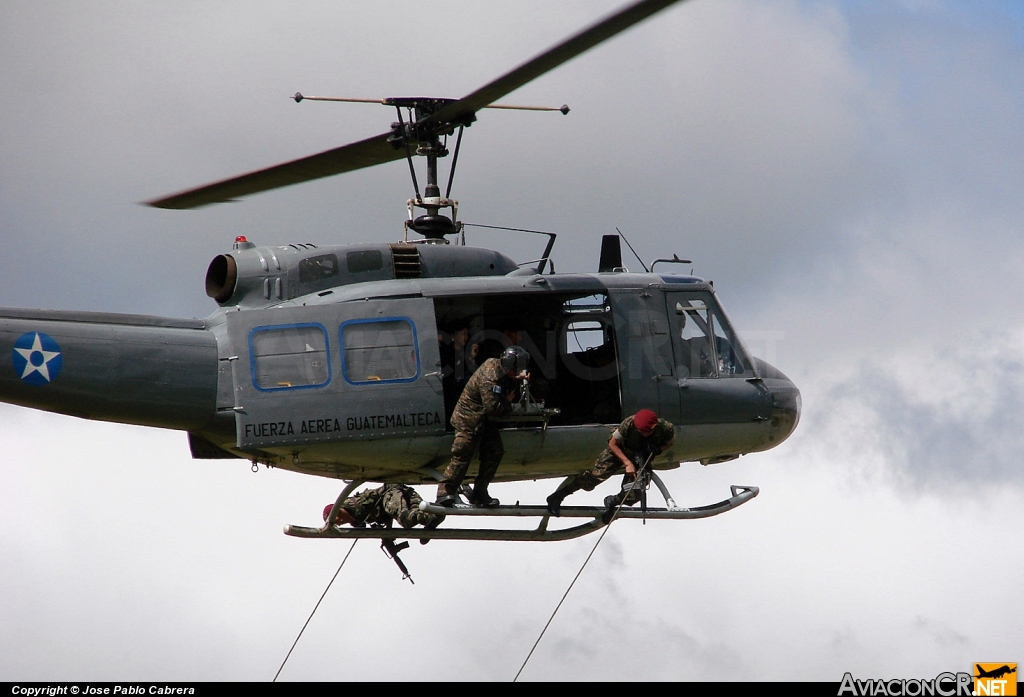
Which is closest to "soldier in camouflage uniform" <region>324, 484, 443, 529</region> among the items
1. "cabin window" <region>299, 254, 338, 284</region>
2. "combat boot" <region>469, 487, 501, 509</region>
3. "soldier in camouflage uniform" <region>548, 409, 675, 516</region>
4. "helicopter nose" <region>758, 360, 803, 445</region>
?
"combat boot" <region>469, 487, 501, 509</region>

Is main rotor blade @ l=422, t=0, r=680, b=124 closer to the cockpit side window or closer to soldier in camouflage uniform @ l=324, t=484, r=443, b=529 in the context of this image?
the cockpit side window

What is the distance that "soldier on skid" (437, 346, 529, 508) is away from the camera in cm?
1527

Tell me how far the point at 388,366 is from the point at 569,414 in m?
2.41

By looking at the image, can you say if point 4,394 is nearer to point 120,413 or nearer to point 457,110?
point 120,413

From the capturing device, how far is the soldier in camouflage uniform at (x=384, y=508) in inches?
632

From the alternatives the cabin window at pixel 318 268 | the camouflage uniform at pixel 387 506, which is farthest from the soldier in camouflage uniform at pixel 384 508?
the cabin window at pixel 318 268

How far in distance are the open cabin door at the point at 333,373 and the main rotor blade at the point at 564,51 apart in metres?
2.27

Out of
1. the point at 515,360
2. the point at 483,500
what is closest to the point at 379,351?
the point at 515,360

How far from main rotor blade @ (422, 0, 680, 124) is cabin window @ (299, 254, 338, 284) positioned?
210 centimetres

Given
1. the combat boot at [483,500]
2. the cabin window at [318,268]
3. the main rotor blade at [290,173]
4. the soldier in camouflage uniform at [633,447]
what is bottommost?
the combat boot at [483,500]

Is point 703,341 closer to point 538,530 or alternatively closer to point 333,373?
point 538,530

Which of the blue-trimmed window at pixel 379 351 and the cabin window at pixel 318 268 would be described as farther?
the cabin window at pixel 318 268

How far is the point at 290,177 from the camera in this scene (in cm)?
1636

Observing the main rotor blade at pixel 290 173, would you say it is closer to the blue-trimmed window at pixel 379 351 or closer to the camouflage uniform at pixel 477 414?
the blue-trimmed window at pixel 379 351
